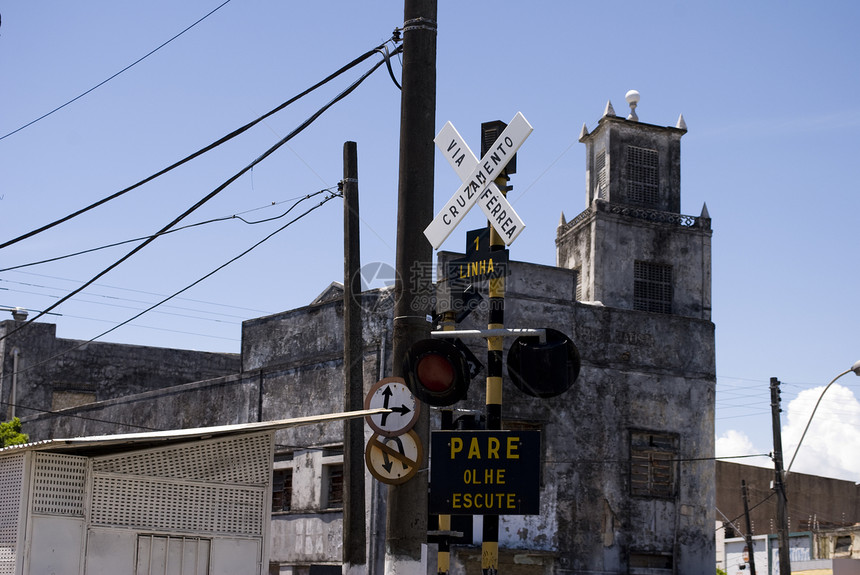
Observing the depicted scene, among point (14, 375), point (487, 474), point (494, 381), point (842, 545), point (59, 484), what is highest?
point (14, 375)

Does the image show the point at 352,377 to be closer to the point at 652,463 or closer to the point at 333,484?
the point at 333,484

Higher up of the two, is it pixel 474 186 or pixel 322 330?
pixel 322 330

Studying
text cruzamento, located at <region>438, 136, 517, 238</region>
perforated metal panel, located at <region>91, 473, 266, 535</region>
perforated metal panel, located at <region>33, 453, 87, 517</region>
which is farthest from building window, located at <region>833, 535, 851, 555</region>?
text cruzamento, located at <region>438, 136, 517, 238</region>

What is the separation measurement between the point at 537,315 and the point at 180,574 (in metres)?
15.9

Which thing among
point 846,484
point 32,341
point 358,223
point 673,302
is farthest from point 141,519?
point 846,484

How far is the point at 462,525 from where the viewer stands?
→ 9.47 meters

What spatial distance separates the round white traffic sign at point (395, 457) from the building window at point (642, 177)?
24674 millimetres

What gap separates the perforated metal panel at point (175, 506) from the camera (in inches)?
434

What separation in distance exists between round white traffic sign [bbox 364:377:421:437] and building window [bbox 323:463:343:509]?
17.4 metres

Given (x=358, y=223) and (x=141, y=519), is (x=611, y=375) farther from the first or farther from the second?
(x=141, y=519)

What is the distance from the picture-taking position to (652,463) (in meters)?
27.1

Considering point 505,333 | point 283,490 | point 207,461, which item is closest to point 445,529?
point 505,333

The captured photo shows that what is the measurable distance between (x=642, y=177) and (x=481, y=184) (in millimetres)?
25137

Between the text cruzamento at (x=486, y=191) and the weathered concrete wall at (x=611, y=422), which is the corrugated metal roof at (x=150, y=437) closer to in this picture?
the text cruzamento at (x=486, y=191)
